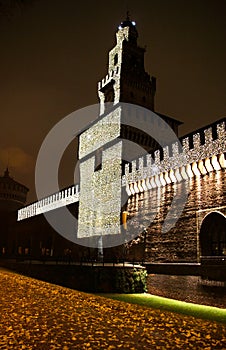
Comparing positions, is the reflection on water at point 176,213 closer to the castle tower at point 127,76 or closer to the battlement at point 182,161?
the battlement at point 182,161

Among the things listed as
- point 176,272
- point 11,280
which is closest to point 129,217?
point 176,272

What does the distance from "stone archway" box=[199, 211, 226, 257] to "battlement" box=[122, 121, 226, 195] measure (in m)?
1.95

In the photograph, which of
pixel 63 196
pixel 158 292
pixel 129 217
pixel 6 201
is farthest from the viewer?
pixel 6 201

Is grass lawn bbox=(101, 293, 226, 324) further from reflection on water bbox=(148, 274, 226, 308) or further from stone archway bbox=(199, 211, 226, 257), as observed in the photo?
stone archway bbox=(199, 211, 226, 257)

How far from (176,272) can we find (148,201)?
4.44 meters

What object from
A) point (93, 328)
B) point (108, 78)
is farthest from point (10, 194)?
point (93, 328)

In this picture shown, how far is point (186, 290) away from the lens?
12141mm

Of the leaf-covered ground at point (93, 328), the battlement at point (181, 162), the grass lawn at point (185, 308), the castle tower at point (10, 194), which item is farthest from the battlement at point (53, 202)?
the leaf-covered ground at point (93, 328)

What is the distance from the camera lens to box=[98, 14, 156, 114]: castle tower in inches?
1065

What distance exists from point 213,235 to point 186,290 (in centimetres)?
286

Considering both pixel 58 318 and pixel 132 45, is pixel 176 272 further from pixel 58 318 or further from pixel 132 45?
pixel 132 45

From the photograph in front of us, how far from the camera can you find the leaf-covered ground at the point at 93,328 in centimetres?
476

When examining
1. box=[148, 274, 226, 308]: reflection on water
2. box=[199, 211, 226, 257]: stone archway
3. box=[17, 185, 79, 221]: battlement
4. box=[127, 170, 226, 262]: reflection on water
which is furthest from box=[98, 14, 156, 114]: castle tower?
box=[148, 274, 226, 308]: reflection on water

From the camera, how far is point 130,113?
25.4 metres
